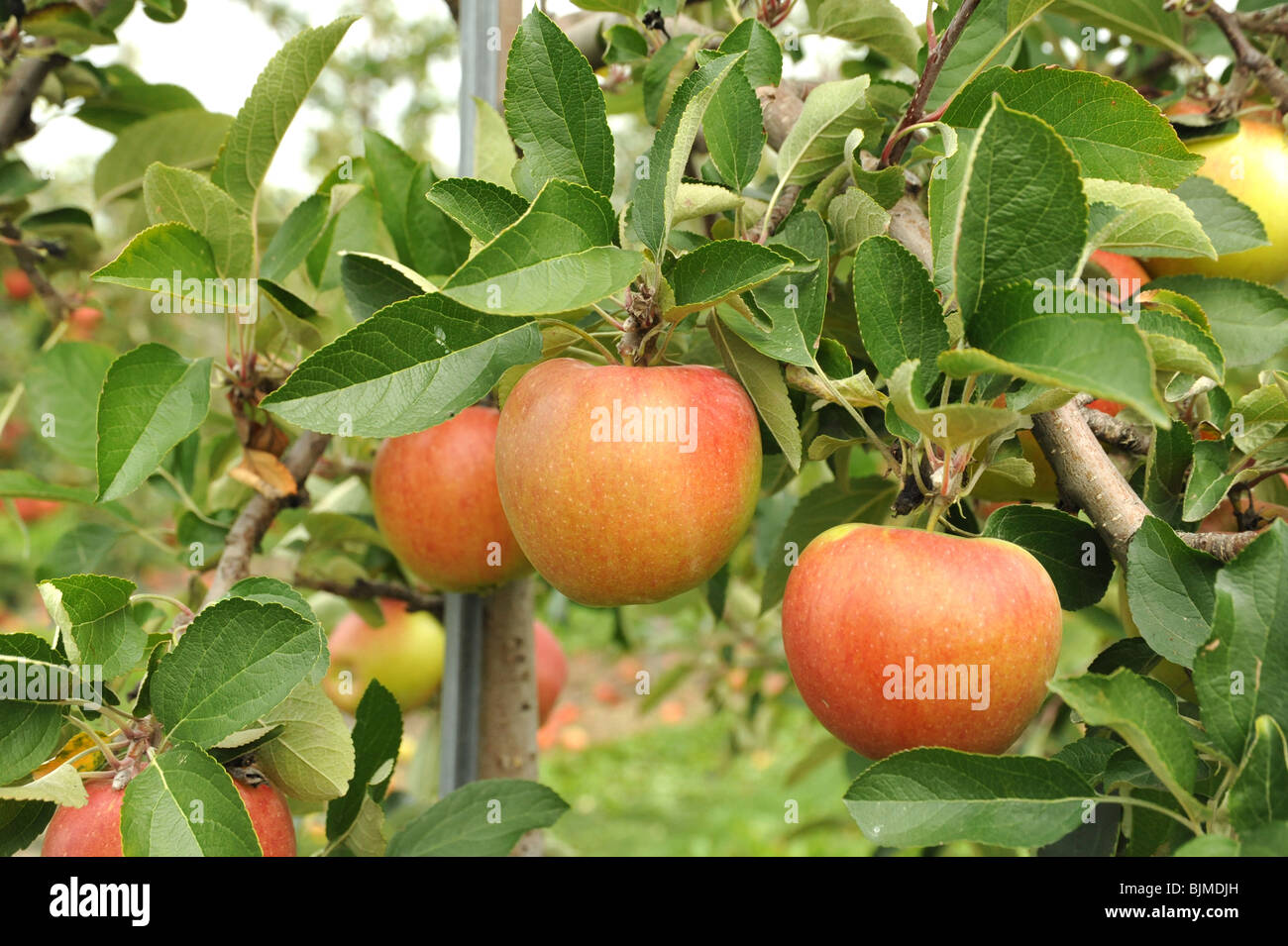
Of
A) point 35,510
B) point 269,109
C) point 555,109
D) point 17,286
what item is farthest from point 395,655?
point 35,510

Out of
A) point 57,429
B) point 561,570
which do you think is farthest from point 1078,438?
point 57,429

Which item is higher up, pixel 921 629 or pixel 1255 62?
pixel 1255 62

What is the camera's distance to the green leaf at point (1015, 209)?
42cm

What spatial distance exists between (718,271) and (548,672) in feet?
2.64

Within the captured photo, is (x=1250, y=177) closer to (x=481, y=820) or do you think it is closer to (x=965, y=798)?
(x=965, y=798)

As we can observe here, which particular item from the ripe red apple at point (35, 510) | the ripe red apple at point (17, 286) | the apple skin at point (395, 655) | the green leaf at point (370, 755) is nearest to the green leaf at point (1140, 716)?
the green leaf at point (370, 755)

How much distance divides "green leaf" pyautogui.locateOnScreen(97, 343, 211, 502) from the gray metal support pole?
31 centimetres

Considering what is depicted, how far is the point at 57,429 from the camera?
91 centimetres

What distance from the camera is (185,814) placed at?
50 cm

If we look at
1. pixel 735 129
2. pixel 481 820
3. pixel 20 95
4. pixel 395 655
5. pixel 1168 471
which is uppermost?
pixel 20 95

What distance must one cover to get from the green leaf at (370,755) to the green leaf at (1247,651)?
1.67 ft

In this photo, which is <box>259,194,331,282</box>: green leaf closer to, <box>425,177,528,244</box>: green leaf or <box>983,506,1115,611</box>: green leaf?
<box>425,177,528,244</box>: green leaf
